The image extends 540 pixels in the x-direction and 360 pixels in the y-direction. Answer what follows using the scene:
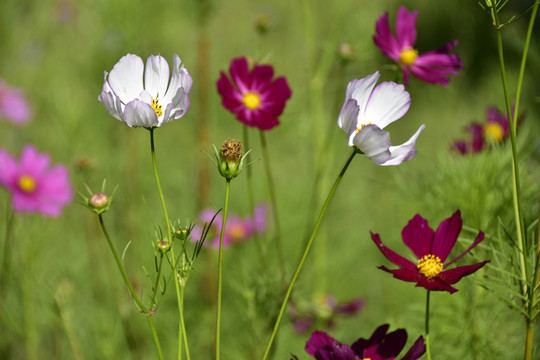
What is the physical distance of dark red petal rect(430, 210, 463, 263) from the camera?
1.55 feet

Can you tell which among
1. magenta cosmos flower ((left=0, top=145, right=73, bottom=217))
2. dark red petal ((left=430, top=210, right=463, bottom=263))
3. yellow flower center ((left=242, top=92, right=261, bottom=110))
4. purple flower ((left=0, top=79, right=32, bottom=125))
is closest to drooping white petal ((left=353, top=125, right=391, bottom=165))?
dark red petal ((left=430, top=210, right=463, bottom=263))

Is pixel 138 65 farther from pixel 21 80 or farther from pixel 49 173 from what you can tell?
pixel 21 80

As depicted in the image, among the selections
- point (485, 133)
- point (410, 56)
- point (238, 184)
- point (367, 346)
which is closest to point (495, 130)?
point (485, 133)

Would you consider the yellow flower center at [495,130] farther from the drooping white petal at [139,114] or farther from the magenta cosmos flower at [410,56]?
the drooping white petal at [139,114]

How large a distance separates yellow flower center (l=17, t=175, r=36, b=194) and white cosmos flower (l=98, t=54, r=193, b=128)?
64 cm

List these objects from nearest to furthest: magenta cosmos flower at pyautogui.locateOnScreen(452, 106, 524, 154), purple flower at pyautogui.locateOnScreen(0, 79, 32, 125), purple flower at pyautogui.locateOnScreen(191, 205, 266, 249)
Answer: magenta cosmos flower at pyautogui.locateOnScreen(452, 106, 524, 154), purple flower at pyautogui.locateOnScreen(191, 205, 266, 249), purple flower at pyautogui.locateOnScreen(0, 79, 32, 125)

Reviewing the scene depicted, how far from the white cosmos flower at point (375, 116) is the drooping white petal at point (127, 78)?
0.57ft

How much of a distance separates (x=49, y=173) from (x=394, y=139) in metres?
1.33

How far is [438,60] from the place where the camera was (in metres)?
0.66

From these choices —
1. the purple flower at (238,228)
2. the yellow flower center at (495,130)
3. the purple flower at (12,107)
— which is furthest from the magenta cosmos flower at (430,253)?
the purple flower at (12,107)

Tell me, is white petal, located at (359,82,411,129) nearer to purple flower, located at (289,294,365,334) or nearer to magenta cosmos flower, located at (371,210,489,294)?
magenta cosmos flower, located at (371,210,489,294)

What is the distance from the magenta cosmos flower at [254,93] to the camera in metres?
0.68

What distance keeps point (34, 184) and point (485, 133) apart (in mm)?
809

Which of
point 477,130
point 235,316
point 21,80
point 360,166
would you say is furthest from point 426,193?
point 21,80
